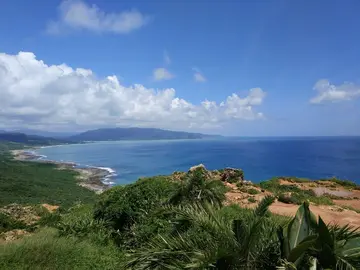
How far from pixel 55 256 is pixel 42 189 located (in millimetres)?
55916

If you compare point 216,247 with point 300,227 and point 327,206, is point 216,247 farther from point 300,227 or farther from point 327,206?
point 327,206

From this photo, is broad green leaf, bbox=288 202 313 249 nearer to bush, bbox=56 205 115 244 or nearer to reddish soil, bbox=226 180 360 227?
reddish soil, bbox=226 180 360 227

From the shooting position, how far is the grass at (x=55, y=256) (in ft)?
27.1

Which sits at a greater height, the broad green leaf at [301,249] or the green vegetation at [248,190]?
the broad green leaf at [301,249]

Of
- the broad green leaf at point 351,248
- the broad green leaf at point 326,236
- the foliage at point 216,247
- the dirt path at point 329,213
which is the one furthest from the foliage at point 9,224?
the broad green leaf at point 351,248

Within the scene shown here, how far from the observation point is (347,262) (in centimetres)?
363

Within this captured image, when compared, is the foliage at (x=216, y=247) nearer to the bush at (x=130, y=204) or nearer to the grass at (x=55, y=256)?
the grass at (x=55, y=256)

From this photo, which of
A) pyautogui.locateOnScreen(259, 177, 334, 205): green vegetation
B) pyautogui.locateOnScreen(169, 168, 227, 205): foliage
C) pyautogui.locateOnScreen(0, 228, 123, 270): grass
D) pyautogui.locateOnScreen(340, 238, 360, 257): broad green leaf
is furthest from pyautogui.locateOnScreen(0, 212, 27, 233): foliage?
pyautogui.locateOnScreen(340, 238, 360, 257): broad green leaf

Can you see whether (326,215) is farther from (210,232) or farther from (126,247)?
(210,232)

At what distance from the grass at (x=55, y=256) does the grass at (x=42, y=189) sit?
31.9 m

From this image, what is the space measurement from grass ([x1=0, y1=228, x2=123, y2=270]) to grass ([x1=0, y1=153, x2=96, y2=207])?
3186 centimetres

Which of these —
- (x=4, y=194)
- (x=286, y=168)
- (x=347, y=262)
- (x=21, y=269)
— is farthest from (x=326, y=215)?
(x=286, y=168)

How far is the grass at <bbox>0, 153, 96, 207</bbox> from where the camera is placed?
45600 millimetres

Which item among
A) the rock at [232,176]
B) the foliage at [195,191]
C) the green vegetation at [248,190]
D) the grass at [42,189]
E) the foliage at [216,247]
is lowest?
the grass at [42,189]
